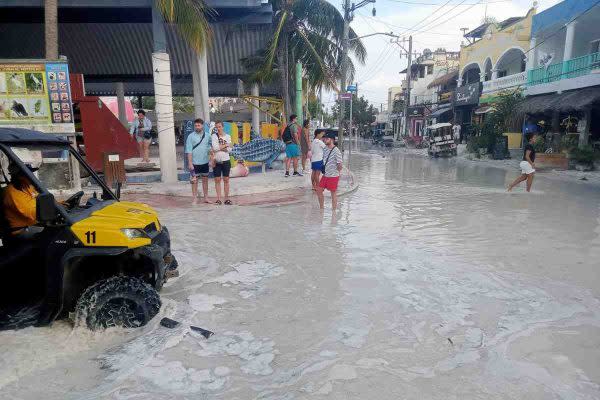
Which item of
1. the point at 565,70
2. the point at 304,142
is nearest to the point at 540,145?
the point at 565,70

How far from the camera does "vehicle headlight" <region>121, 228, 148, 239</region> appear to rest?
354 cm

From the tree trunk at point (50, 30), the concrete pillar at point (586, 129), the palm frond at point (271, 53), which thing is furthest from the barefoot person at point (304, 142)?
the concrete pillar at point (586, 129)

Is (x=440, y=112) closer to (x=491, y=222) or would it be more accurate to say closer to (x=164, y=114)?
(x=164, y=114)

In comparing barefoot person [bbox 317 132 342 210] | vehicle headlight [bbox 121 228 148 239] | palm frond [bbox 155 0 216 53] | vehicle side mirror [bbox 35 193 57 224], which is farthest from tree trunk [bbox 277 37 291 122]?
vehicle side mirror [bbox 35 193 57 224]

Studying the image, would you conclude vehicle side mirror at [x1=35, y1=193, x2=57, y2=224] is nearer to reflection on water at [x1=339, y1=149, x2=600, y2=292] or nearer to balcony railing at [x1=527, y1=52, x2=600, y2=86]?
reflection on water at [x1=339, y1=149, x2=600, y2=292]

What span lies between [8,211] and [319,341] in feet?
9.14

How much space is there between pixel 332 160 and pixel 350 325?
5.03m

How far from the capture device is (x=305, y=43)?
18641 millimetres

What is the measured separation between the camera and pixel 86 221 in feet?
11.5

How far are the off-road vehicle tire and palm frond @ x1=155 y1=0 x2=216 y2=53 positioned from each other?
897 cm

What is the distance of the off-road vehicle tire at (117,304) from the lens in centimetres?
354

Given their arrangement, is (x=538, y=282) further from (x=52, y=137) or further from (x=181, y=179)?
(x=181, y=179)

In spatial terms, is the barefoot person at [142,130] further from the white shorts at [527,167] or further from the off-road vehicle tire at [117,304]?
the off-road vehicle tire at [117,304]

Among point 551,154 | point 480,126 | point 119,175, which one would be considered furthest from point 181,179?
point 480,126
